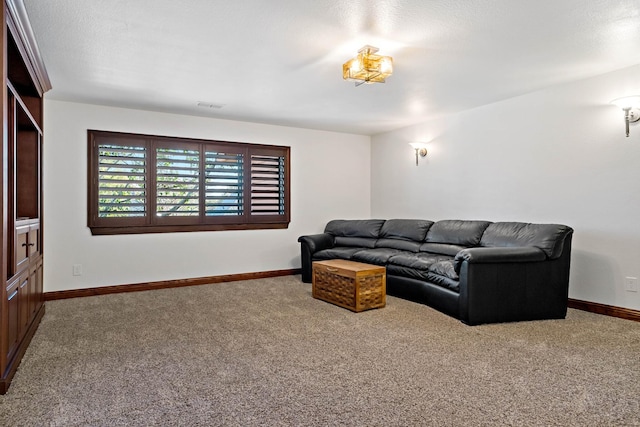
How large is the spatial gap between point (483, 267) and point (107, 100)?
443cm

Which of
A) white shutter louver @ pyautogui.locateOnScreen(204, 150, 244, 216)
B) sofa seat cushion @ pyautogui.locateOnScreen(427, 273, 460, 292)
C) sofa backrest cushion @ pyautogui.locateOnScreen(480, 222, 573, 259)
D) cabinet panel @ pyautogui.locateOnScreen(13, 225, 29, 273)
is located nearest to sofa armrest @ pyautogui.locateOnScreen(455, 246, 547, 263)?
sofa backrest cushion @ pyautogui.locateOnScreen(480, 222, 573, 259)

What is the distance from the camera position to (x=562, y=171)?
4129 mm

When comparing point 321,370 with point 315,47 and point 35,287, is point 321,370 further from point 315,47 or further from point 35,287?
point 35,287

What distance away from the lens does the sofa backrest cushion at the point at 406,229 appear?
5.22 meters

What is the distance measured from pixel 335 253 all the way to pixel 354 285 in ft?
4.71

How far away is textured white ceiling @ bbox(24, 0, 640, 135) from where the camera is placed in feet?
8.27

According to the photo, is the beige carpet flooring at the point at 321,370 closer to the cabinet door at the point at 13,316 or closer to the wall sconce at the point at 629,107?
the cabinet door at the point at 13,316

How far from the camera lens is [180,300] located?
14.5 ft

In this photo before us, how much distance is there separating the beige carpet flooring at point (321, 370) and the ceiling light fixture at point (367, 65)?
2.12m

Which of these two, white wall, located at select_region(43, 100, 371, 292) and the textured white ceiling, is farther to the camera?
white wall, located at select_region(43, 100, 371, 292)

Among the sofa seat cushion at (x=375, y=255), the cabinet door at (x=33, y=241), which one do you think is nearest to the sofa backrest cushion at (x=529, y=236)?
the sofa seat cushion at (x=375, y=255)

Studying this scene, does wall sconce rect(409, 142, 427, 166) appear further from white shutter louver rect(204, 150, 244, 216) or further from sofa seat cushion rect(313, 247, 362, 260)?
white shutter louver rect(204, 150, 244, 216)

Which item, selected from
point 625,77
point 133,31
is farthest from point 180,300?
point 625,77

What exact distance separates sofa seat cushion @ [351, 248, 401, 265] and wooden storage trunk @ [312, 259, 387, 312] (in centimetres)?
52
